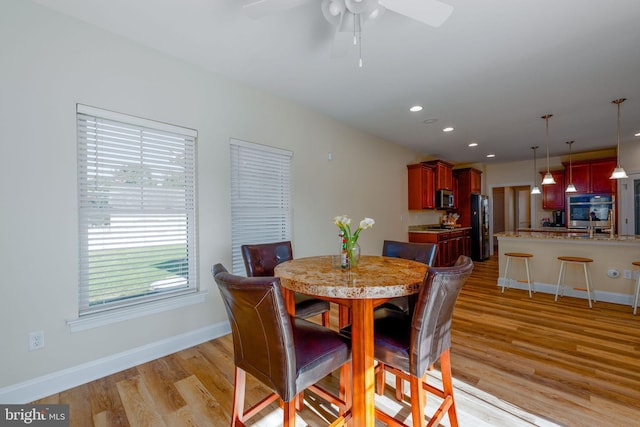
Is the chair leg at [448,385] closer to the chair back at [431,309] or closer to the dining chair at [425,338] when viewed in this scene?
the dining chair at [425,338]

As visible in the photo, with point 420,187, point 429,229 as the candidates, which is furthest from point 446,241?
point 420,187

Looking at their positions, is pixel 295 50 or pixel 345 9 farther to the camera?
pixel 295 50

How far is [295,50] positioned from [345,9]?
2.64ft

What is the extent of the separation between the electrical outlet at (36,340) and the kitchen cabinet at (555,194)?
8.42 m

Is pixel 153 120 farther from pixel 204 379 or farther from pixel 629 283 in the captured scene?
pixel 629 283

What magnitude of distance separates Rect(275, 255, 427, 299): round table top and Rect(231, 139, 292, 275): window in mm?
1311

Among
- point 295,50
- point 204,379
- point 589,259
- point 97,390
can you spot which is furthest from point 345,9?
point 589,259

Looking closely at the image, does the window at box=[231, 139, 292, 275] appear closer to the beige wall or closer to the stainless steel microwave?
the beige wall

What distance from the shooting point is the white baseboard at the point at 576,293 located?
3.56m

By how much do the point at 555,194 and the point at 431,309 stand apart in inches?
274

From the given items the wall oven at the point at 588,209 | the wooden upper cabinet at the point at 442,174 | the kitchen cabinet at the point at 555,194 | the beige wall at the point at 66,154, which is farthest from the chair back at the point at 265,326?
the kitchen cabinet at the point at 555,194

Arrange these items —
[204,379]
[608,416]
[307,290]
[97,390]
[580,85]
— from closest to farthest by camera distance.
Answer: [307,290]
[608,416]
[97,390]
[204,379]
[580,85]

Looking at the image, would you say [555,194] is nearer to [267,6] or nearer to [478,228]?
[478,228]

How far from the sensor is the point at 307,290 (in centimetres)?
135
